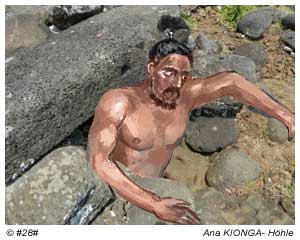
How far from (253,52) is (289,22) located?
1.48ft

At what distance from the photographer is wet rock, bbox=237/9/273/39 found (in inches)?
207

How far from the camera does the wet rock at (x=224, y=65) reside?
14.9 ft

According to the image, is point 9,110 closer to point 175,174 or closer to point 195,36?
point 175,174

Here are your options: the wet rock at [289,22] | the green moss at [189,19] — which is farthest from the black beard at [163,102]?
the wet rock at [289,22]

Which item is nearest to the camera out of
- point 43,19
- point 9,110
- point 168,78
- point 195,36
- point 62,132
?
point 168,78

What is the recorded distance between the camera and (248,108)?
4.70 m

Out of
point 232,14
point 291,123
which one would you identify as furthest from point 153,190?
point 232,14

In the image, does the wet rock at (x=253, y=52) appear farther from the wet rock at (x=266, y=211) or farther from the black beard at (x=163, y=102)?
the black beard at (x=163, y=102)

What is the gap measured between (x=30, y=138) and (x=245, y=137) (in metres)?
1.65

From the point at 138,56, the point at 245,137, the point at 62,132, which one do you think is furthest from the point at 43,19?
the point at 245,137

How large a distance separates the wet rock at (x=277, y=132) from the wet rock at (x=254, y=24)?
3.09 ft

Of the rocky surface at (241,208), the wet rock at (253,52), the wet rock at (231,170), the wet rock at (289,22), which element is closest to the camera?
the rocky surface at (241,208)

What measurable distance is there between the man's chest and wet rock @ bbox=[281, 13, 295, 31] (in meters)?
2.32

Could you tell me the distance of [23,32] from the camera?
4430mm
